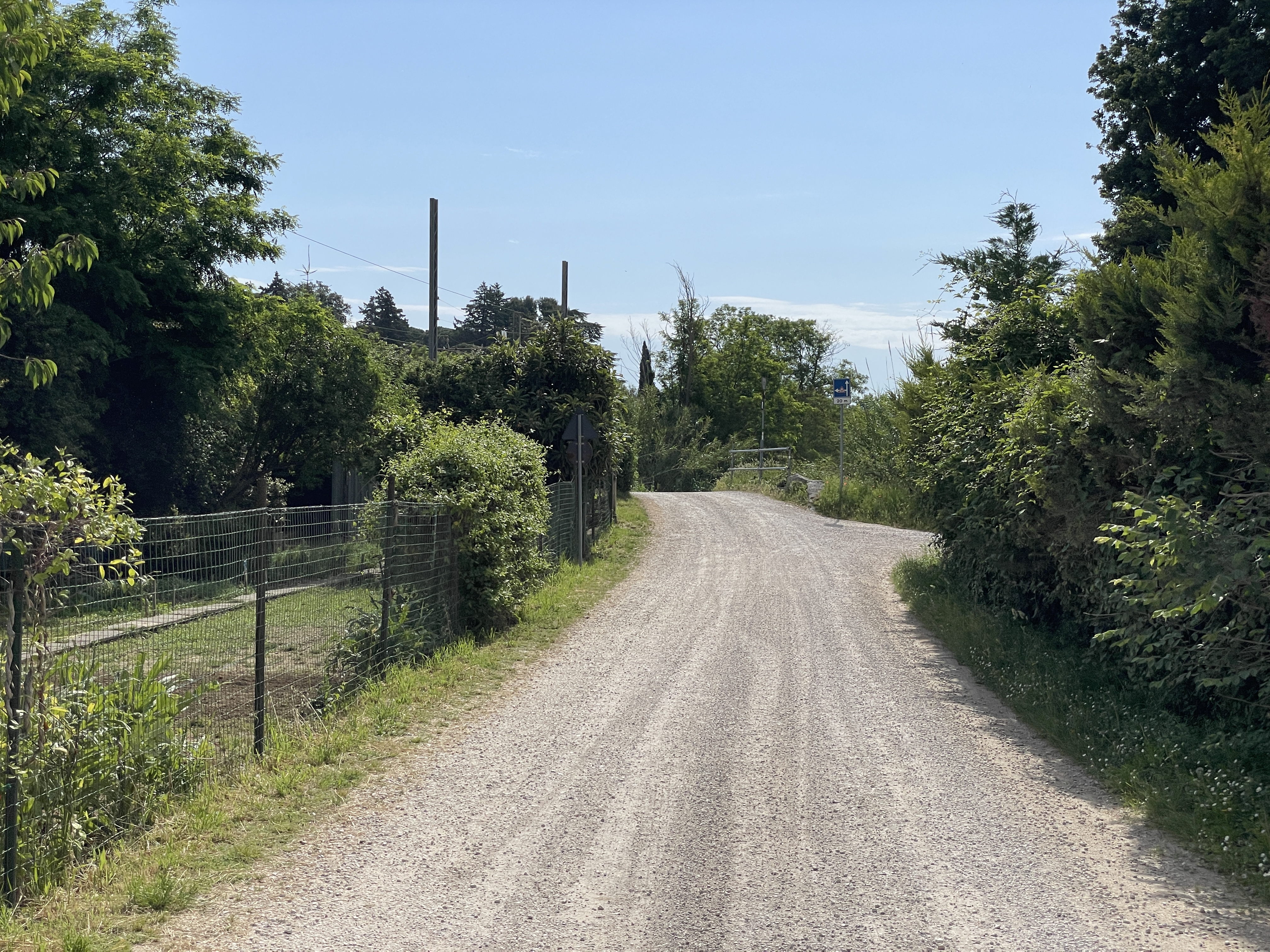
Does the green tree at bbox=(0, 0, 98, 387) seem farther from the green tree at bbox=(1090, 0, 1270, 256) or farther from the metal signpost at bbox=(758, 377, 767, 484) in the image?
the metal signpost at bbox=(758, 377, 767, 484)

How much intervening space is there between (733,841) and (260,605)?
12.0ft

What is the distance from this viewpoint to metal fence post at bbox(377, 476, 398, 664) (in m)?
9.84

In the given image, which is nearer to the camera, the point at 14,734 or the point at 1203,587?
the point at 14,734

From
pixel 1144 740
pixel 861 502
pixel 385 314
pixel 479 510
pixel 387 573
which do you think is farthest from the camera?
pixel 385 314

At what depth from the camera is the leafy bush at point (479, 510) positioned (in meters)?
12.2

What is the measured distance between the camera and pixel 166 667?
21.0 ft

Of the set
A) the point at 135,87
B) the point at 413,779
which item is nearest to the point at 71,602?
the point at 413,779

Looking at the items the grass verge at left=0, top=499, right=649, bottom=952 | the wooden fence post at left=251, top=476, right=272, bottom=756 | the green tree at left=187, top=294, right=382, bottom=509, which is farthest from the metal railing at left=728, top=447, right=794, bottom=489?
the wooden fence post at left=251, top=476, right=272, bottom=756

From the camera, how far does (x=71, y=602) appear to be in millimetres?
5520

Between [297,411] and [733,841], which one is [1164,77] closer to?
[733,841]

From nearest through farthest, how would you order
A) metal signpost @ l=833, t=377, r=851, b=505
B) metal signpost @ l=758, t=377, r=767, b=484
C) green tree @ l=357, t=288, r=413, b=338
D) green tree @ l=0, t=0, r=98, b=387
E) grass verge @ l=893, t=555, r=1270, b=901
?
green tree @ l=0, t=0, r=98, b=387 → grass verge @ l=893, t=555, r=1270, b=901 → metal signpost @ l=833, t=377, r=851, b=505 → metal signpost @ l=758, t=377, r=767, b=484 → green tree @ l=357, t=288, r=413, b=338

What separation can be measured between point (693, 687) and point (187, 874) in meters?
5.56

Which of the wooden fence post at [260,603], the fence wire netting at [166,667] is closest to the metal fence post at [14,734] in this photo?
the fence wire netting at [166,667]

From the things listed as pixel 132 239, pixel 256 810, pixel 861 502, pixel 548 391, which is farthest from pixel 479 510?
pixel 861 502
